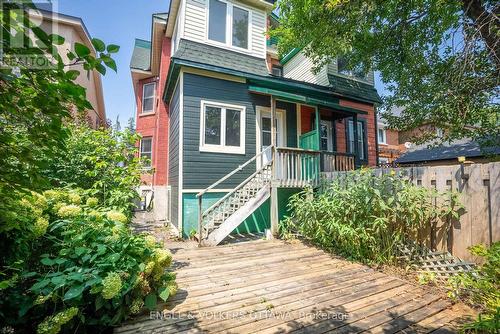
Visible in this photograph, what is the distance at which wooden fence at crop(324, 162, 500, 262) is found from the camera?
3.59 m

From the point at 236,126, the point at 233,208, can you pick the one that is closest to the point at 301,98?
the point at 236,126

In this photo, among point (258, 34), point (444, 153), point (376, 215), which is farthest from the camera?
point (444, 153)

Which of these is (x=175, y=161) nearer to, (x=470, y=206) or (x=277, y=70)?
(x=470, y=206)

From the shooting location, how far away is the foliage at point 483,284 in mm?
2905

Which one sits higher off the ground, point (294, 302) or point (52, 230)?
point (52, 230)

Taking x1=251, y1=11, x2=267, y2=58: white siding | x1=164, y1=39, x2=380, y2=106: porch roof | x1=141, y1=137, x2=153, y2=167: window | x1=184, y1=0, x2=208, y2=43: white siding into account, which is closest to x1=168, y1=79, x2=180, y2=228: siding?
x1=164, y1=39, x2=380, y2=106: porch roof

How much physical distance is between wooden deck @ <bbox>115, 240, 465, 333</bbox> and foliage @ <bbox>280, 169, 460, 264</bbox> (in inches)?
19.4

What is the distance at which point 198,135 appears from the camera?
7.22 meters

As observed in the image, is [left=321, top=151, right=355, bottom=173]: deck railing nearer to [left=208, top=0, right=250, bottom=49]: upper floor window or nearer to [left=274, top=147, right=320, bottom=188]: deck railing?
[left=274, top=147, right=320, bottom=188]: deck railing

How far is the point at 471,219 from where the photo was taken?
3.82 m

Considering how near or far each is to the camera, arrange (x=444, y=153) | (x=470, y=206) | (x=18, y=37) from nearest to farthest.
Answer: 1. (x=18, y=37)
2. (x=470, y=206)
3. (x=444, y=153)

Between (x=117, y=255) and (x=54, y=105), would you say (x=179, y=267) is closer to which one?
(x=117, y=255)

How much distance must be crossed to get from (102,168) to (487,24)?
9.34 m

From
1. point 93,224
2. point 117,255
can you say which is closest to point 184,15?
point 93,224
